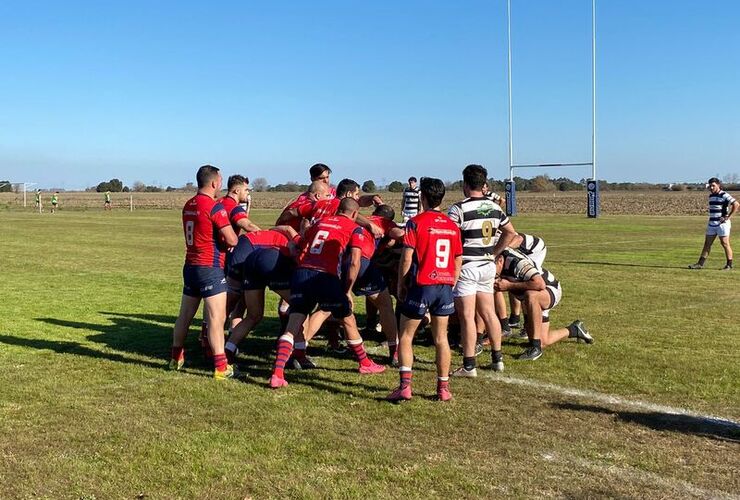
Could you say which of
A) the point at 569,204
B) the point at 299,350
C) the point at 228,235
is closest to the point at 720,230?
the point at 299,350

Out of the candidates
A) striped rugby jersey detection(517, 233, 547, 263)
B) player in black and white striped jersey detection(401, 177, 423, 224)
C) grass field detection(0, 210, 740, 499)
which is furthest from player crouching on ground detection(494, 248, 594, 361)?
player in black and white striped jersey detection(401, 177, 423, 224)

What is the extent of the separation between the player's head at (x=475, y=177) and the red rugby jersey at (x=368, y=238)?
111 centimetres

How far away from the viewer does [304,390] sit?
678 centimetres

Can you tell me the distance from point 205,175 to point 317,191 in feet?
4.44

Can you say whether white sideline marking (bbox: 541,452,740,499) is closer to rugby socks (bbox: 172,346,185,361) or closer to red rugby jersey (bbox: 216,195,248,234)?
red rugby jersey (bbox: 216,195,248,234)

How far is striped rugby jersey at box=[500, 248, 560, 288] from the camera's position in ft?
26.6

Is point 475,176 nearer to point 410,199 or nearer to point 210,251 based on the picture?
point 210,251

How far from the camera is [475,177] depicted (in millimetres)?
7086

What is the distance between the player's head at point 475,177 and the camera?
707 cm

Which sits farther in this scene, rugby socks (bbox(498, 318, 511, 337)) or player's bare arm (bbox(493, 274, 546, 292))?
rugby socks (bbox(498, 318, 511, 337))

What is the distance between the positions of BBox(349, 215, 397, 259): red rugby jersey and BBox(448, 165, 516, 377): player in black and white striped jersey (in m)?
0.88

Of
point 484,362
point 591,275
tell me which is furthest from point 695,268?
point 484,362

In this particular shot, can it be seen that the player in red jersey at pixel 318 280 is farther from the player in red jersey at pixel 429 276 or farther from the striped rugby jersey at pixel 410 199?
the striped rugby jersey at pixel 410 199

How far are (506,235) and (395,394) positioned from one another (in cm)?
210
